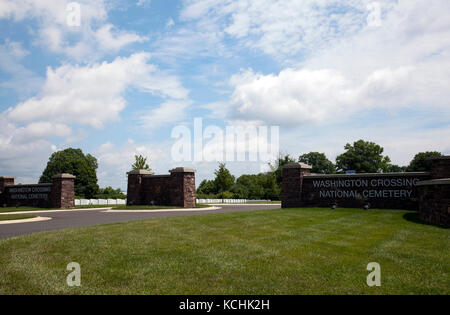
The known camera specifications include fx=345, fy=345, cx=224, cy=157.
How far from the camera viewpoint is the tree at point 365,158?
6962 cm

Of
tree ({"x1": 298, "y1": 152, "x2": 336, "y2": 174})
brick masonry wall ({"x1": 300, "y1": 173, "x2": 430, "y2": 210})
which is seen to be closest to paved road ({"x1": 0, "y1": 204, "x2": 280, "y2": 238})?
brick masonry wall ({"x1": 300, "y1": 173, "x2": 430, "y2": 210})

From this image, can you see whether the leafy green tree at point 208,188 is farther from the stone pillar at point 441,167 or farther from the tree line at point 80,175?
the stone pillar at point 441,167

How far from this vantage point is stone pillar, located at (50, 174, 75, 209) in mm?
29406

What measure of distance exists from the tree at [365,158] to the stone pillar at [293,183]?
52.7 metres

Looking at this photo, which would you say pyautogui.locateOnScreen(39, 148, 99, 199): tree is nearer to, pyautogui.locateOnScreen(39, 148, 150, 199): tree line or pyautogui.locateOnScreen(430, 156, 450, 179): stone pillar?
pyautogui.locateOnScreen(39, 148, 150, 199): tree line

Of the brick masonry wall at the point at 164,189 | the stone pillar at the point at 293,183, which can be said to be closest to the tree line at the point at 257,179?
the brick masonry wall at the point at 164,189

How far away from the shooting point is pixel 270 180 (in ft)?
176

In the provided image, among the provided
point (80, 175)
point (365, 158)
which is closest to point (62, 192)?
point (80, 175)

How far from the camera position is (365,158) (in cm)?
7056

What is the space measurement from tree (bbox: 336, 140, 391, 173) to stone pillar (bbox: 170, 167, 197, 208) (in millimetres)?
51942

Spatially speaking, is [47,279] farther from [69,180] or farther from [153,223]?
[69,180]

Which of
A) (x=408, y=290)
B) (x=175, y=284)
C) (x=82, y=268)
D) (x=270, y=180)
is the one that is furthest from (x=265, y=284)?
(x=270, y=180)

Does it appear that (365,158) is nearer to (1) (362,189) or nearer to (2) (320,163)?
(2) (320,163)
